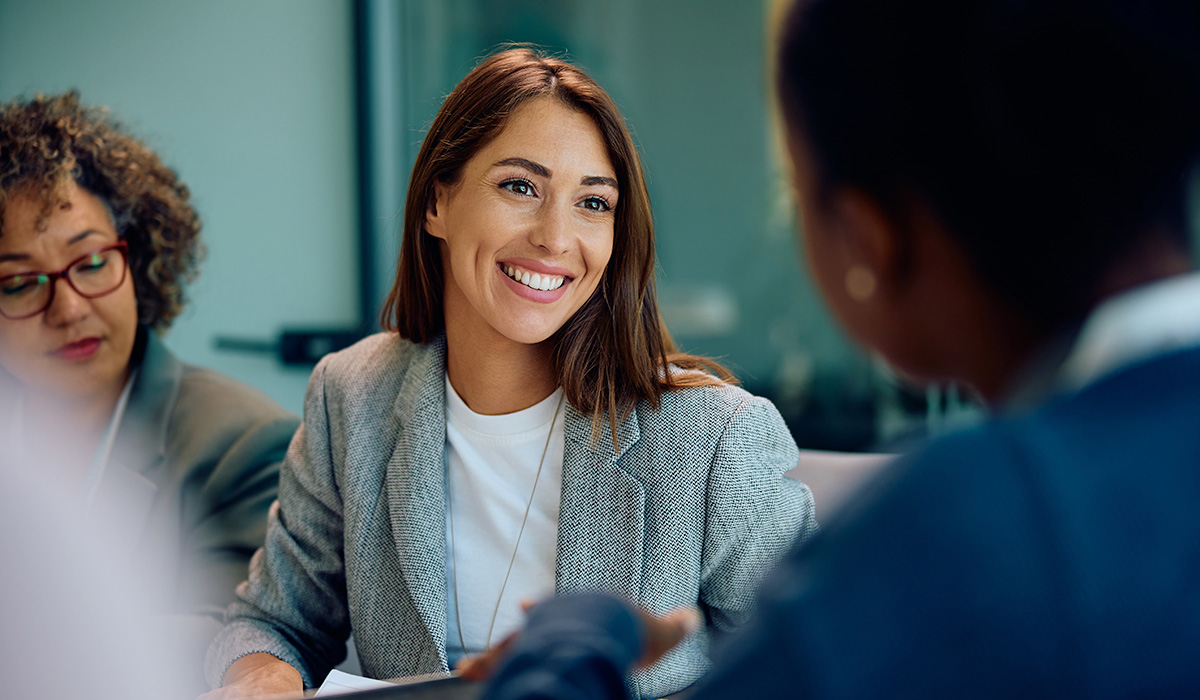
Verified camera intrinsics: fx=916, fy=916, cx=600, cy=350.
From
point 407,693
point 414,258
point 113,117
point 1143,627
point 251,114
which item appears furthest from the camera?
point 251,114

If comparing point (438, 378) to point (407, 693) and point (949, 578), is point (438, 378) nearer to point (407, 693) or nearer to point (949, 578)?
point (407, 693)

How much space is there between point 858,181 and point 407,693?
0.49 metres

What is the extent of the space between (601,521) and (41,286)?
1.14 metres

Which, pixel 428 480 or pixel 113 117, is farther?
pixel 113 117

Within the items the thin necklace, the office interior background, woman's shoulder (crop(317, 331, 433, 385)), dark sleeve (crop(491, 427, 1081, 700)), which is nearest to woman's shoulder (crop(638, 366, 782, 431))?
the thin necklace

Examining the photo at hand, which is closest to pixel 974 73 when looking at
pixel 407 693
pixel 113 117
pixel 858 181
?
pixel 858 181

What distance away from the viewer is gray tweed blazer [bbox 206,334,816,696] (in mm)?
1238

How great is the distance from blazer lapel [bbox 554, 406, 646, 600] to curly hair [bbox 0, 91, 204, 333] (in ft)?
3.55

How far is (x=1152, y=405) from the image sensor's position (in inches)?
16.0

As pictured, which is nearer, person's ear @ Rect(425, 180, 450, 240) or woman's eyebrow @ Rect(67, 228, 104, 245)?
person's ear @ Rect(425, 180, 450, 240)

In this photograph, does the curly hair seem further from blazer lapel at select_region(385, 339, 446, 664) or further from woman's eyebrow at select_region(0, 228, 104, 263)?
blazer lapel at select_region(385, 339, 446, 664)

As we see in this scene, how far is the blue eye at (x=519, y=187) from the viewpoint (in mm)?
1310

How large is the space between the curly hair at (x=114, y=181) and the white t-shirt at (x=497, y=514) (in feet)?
2.84

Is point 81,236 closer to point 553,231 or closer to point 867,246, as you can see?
point 553,231
